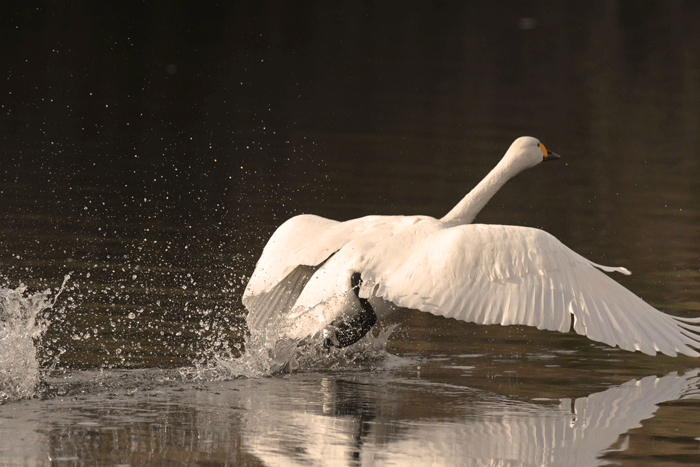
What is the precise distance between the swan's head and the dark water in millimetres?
1471

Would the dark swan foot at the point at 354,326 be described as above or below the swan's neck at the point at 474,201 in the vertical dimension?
below

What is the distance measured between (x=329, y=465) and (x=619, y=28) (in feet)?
209

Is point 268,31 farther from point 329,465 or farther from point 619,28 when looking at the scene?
point 329,465

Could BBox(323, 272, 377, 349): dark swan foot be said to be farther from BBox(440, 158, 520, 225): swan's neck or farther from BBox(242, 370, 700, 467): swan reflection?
BBox(440, 158, 520, 225): swan's neck

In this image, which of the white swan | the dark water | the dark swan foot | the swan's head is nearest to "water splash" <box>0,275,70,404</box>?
the dark water

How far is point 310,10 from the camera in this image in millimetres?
64375

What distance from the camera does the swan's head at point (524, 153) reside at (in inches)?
449

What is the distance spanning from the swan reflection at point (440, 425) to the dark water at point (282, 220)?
0.09 ft

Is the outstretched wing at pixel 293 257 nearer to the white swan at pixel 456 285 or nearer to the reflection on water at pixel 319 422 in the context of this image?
the white swan at pixel 456 285

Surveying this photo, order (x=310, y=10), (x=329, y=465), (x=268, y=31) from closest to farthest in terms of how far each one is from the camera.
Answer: (x=329, y=465)
(x=268, y=31)
(x=310, y=10)

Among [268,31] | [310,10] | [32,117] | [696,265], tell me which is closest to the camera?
[696,265]

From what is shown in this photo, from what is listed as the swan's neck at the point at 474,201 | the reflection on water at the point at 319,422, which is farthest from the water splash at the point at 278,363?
the swan's neck at the point at 474,201

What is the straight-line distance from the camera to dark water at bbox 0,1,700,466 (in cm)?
777

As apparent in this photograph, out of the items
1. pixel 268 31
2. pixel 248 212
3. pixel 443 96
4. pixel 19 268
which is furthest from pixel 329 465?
pixel 268 31
